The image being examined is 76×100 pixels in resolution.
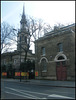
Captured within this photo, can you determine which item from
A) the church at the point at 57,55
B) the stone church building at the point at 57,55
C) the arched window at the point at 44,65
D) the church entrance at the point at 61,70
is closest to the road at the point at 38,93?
the church at the point at 57,55

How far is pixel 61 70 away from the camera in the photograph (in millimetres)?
25734

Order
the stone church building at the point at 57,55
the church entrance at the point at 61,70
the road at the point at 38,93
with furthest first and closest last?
the church entrance at the point at 61,70 < the stone church building at the point at 57,55 < the road at the point at 38,93

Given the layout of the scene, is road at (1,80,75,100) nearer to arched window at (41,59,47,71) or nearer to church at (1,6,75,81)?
church at (1,6,75,81)

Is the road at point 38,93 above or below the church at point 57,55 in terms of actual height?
below

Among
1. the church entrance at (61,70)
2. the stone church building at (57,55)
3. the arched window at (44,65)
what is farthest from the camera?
the arched window at (44,65)

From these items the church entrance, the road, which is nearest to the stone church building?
the church entrance

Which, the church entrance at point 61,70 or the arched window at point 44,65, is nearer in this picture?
the church entrance at point 61,70

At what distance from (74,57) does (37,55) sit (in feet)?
32.2

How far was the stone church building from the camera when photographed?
2412 centimetres

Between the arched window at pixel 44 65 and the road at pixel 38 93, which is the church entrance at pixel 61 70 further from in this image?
the road at pixel 38 93

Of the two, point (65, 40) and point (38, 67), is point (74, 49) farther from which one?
point (38, 67)

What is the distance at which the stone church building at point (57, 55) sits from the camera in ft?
79.2

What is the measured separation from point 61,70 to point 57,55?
9.26 feet

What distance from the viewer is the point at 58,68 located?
1037 inches
